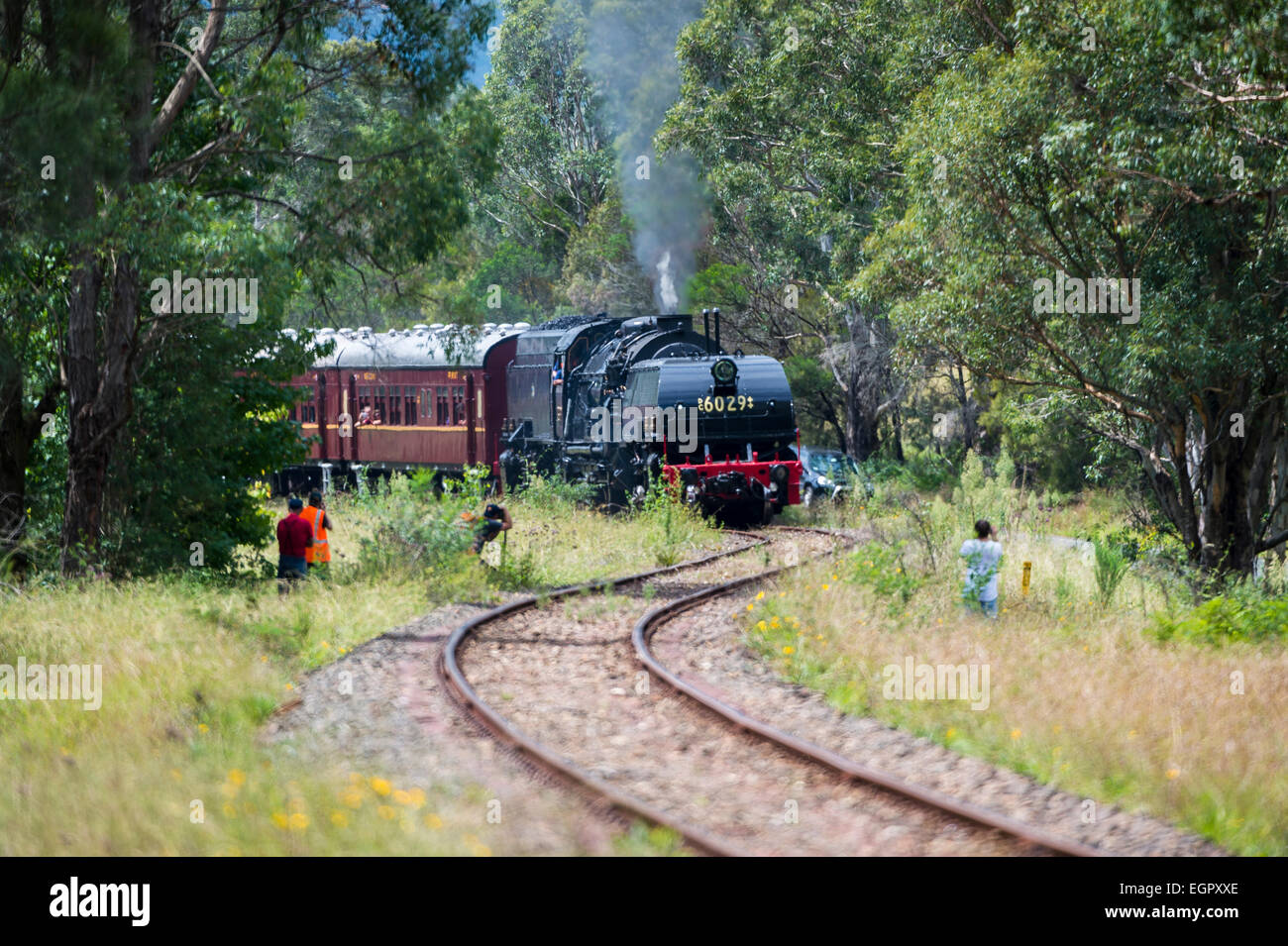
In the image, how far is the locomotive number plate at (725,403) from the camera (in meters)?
20.5

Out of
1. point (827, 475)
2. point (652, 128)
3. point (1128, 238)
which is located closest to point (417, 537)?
point (1128, 238)

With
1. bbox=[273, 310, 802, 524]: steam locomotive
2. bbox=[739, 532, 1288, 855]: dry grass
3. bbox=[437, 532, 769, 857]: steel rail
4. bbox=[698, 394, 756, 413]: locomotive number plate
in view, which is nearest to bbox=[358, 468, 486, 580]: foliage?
bbox=[437, 532, 769, 857]: steel rail

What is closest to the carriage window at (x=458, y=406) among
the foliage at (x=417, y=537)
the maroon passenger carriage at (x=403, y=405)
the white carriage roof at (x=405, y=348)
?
the maroon passenger carriage at (x=403, y=405)

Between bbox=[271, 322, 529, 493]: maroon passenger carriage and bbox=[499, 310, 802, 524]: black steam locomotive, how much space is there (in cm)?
179

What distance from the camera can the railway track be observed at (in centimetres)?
636

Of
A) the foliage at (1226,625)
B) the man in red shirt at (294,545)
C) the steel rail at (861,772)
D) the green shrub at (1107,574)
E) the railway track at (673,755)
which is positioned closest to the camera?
the steel rail at (861,772)

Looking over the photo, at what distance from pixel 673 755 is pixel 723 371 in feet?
43.1

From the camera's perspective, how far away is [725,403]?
820 inches

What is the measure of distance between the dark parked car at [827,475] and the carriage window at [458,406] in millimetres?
7422

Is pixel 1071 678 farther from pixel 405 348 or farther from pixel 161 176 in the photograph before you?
pixel 405 348

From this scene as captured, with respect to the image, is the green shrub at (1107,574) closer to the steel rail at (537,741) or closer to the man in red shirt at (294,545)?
the steel rail at (537,741)

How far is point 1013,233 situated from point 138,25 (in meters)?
11.4

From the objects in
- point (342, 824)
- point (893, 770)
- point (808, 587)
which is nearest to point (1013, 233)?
point (808, 587)

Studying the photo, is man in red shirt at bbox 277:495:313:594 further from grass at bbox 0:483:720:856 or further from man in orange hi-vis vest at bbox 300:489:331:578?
grass at bbox 0:483:720:856
